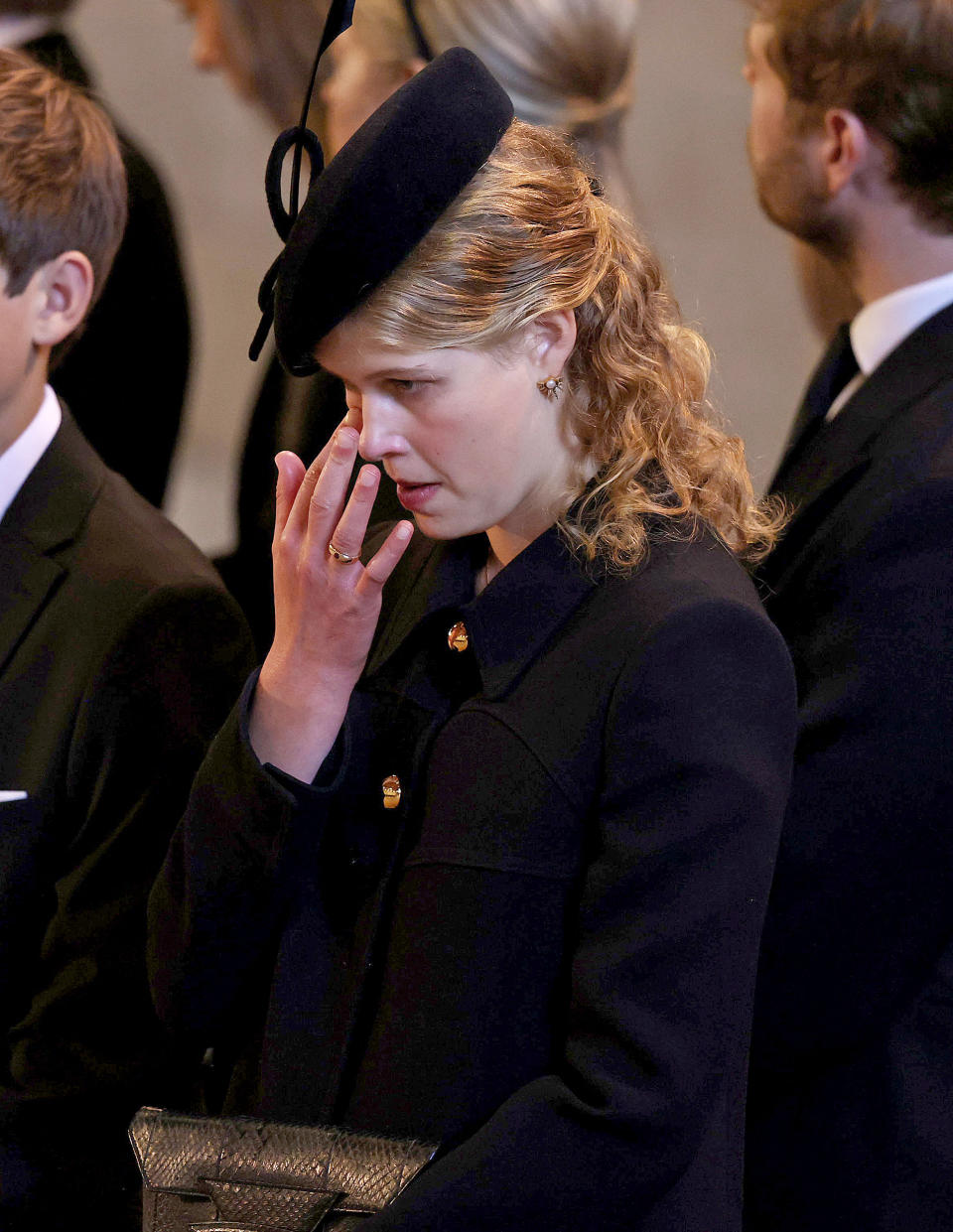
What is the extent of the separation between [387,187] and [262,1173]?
0.82m

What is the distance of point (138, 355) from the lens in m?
2.45

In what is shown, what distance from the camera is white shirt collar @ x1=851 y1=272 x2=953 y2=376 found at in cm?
175

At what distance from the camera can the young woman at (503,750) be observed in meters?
1.05

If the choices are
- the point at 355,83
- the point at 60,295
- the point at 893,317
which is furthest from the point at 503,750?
the point at 355,83

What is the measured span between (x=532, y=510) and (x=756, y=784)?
345mm

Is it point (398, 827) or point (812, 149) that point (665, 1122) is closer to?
point (398, 827)

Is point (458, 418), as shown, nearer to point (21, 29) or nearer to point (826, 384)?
point (826, 384)

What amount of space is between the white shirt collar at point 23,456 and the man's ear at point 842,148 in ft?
3.54

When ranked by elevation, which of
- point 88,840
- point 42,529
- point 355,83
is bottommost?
point 88,840

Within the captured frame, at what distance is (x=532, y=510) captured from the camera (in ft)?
4.09

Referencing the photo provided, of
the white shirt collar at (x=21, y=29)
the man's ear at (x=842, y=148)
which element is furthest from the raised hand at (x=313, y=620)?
the white shirt collar at (x=21, y=29)

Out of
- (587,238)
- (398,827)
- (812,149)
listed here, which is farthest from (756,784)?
(812,149)

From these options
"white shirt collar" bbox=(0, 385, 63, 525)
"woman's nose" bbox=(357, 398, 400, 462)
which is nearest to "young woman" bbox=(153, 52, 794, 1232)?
"woman's nose" bbox=(357, 398, 400, 462)

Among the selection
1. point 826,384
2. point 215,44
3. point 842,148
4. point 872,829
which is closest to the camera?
point 872,829
